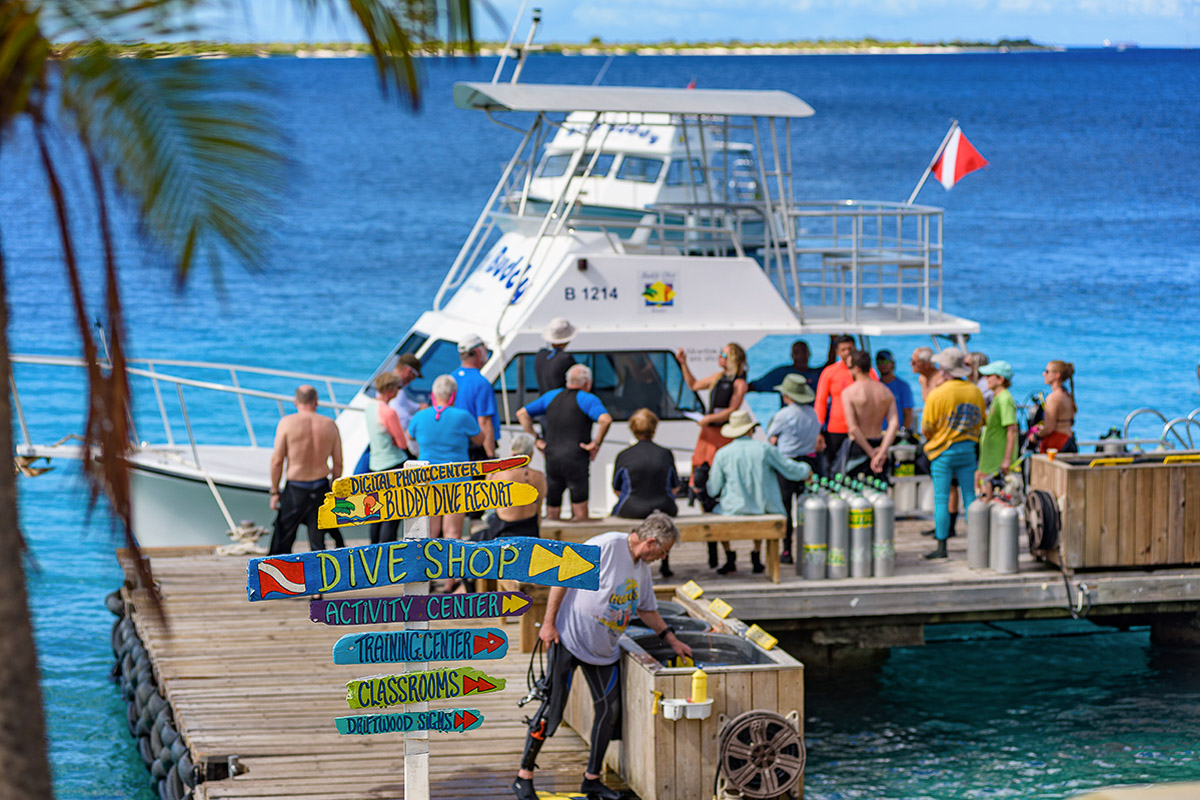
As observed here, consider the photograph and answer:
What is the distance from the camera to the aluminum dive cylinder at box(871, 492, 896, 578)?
33.5 feet

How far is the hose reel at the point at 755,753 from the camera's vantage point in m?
7.49

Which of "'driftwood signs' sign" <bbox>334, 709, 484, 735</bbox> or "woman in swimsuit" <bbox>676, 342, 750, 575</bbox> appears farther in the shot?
"woman in swimsuit" <bbox>676, 342, 750, 575</bbox>

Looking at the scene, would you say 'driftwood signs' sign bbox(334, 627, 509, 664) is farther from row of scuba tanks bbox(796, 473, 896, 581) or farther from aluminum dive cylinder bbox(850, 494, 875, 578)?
aluminum dive cylinder bbox(850, 494, 875, 578)

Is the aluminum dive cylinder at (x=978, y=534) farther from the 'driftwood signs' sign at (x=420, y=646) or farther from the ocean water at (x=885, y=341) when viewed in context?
the 'driftwood signs' sign at (x=420, y=646)

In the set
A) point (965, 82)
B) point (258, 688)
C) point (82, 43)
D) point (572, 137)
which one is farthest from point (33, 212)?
point (965, 82)

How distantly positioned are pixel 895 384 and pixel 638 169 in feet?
34.6

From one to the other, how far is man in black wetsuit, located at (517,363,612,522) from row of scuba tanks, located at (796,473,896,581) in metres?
1.55

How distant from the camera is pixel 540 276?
12703mm

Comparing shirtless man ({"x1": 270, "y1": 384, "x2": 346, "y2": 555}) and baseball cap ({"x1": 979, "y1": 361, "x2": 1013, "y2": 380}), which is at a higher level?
baseball cap ({"x1": 979, "y1": 361, "x2": 1013, "y2": 380})

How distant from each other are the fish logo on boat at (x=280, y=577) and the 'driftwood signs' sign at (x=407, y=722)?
65cm

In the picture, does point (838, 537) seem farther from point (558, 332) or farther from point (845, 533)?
point (558, 332)

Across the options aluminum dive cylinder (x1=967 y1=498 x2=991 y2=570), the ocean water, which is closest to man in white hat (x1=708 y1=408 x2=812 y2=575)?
aluminum dive cylinder (x1=967 y1=498 x2=991 y2=570)

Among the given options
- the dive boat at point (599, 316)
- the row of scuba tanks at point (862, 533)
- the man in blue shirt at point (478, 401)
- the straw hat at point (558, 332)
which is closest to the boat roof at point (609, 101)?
the dive boat at point (599, 316)

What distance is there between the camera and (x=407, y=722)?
6672mm
